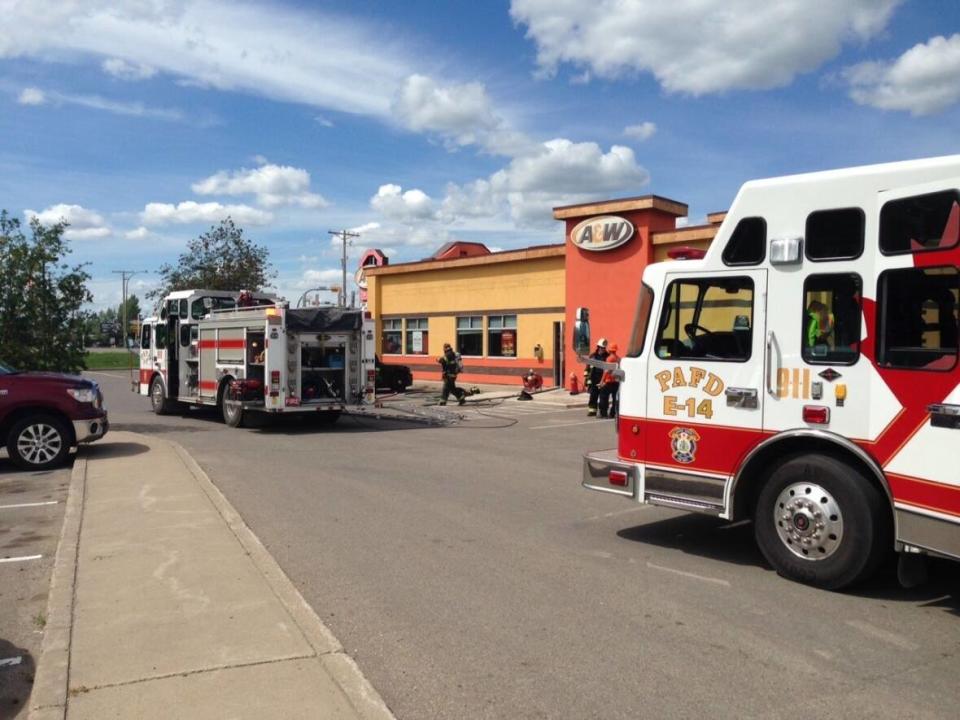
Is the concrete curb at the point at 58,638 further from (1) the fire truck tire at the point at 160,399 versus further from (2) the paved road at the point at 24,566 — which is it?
(1) the fire truck tire at the point at 160,399

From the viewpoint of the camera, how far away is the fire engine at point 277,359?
630 inches

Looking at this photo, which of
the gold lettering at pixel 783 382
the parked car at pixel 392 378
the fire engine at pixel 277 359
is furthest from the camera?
the parked car at pixel 392 378

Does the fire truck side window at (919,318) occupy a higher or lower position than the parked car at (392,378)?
higher

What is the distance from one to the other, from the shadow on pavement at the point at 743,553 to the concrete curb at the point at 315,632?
3.12 meters

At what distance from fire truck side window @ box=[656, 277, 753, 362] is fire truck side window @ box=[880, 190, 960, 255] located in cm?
103

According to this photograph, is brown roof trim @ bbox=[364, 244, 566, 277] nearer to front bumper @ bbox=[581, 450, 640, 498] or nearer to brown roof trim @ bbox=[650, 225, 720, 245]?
brown roof trim @ bbox=[650, 225, 720, 245]

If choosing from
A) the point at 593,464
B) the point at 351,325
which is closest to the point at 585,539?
the point at 593,464

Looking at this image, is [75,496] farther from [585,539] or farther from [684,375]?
[684,375]

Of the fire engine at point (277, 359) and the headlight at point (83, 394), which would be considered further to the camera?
the fire engine at point (277, 359)

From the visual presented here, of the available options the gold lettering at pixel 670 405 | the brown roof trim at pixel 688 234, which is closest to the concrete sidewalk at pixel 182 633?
the gold lettering at pixel 670 405

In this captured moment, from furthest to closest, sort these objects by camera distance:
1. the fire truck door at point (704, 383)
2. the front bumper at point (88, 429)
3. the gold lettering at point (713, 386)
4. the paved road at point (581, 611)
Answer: the front bumper at point (88, 429) → the gold lettering at point (713, 386) → the fire truck door at point (704, 383) → the paved road at point (581, 611)

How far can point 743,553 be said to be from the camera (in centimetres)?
691

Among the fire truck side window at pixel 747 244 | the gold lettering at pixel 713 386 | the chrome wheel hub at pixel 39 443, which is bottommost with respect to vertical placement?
the chrome wheel hub at pixel 39 443

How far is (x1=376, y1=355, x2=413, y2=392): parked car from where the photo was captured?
26.5 m
